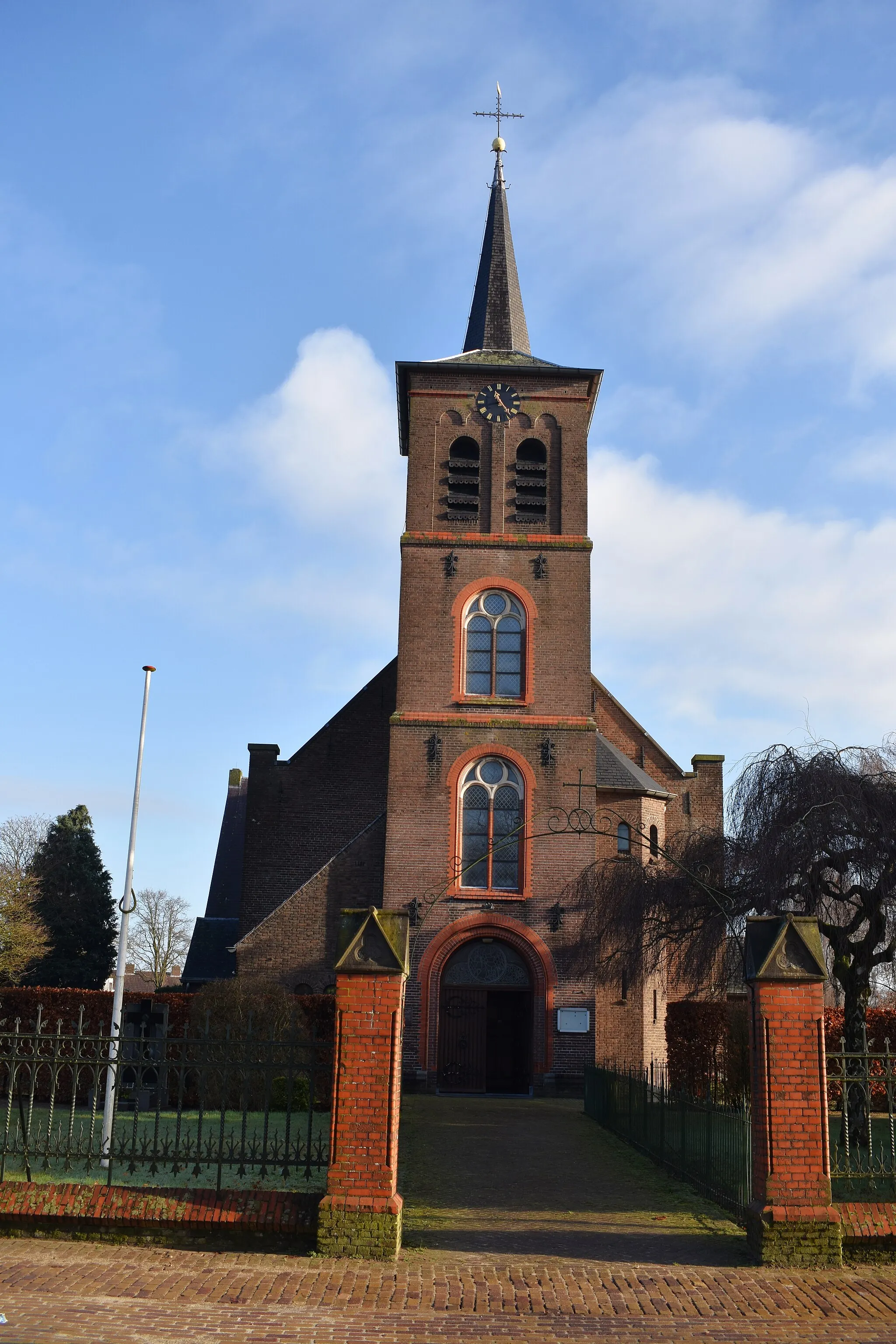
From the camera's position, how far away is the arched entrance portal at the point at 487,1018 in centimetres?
2356

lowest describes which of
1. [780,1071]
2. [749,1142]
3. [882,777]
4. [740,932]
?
[749,1142]

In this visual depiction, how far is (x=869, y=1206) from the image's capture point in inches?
363

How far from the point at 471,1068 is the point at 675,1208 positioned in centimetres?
1268

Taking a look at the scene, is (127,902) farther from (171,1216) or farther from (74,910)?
(74,910)

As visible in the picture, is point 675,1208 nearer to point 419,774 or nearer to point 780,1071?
point 780,1071

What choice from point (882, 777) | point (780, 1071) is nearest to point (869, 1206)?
point (780, 1071)

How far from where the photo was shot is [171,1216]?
8984mm

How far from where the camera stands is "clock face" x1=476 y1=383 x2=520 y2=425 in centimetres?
2689

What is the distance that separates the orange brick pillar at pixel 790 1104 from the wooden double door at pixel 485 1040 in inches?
573

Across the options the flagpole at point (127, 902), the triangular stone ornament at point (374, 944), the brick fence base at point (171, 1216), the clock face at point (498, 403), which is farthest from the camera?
the clock face at point (498, 403)

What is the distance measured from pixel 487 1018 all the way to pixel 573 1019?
179 centimetres

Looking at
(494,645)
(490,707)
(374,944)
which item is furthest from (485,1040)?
(374,944)

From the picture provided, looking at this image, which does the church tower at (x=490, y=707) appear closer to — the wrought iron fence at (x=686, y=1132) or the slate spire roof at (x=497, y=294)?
the slate spire roof at (x=497, y=294)

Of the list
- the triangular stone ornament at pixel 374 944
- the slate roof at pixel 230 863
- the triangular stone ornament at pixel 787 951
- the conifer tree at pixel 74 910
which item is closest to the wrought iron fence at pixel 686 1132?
the triangular stone ornament at pixel 787 951
